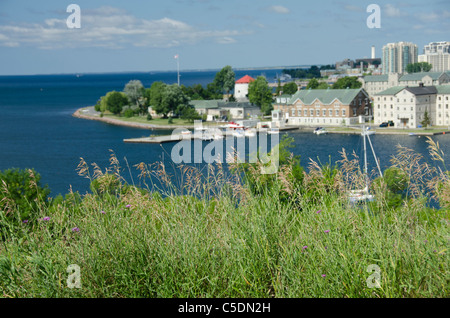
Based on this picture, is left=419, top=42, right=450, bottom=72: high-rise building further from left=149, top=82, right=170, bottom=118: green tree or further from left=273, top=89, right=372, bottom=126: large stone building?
left=149, top=82, right=170, bottom=118: green tree

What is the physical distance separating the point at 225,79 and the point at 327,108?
49.6 feet

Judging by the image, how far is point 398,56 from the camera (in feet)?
221

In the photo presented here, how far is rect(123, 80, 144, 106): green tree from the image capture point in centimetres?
3884

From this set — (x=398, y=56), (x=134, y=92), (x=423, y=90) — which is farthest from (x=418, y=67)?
(x=134, y=92)

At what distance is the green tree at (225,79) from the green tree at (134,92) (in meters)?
8.03

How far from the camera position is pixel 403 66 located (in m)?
68.3

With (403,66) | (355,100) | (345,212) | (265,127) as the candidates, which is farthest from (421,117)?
(403,66)

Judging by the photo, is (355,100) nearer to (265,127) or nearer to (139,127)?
(265,127)

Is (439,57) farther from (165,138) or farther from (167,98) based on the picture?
(165,138)

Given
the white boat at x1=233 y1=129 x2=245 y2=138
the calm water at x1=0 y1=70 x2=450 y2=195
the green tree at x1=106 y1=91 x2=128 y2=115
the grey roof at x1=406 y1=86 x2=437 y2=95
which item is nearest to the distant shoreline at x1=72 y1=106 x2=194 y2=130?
the calm water at x1=0 y1=70 x2=450 y2=195

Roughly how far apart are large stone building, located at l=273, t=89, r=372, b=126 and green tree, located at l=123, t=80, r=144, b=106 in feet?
35.5

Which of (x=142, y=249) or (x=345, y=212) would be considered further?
(x=345, y=212)

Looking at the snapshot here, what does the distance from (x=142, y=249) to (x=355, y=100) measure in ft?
103
